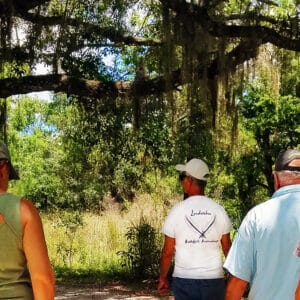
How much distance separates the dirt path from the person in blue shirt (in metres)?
5.41

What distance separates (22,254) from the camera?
91.0 inches

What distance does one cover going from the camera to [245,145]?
15609 mm

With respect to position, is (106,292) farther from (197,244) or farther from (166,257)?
(197,244)

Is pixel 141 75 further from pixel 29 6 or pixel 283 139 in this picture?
pixel 283 139

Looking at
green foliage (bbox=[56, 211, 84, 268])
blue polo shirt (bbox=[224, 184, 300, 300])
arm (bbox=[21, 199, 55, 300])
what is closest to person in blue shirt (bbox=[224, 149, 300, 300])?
blue polo shirt (bbox=[224, 184, 300, 300])

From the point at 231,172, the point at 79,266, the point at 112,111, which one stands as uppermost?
the point at 112,111

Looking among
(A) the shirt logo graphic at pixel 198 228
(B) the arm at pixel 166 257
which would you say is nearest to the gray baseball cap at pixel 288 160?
(A) the shirt logo graphic at pixel 198 228

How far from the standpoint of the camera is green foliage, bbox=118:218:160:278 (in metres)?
9.15

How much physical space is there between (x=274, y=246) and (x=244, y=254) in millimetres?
128

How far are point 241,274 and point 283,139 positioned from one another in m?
13.9

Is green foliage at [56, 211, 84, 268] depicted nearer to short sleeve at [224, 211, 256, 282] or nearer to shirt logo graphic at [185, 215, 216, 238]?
shirt logo graphic at [185, 215, 216, 238]

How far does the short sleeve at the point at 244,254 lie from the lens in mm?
2473

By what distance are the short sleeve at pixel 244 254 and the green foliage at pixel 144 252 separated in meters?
6.71

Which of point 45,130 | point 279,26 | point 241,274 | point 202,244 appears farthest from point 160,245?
point 45,130
